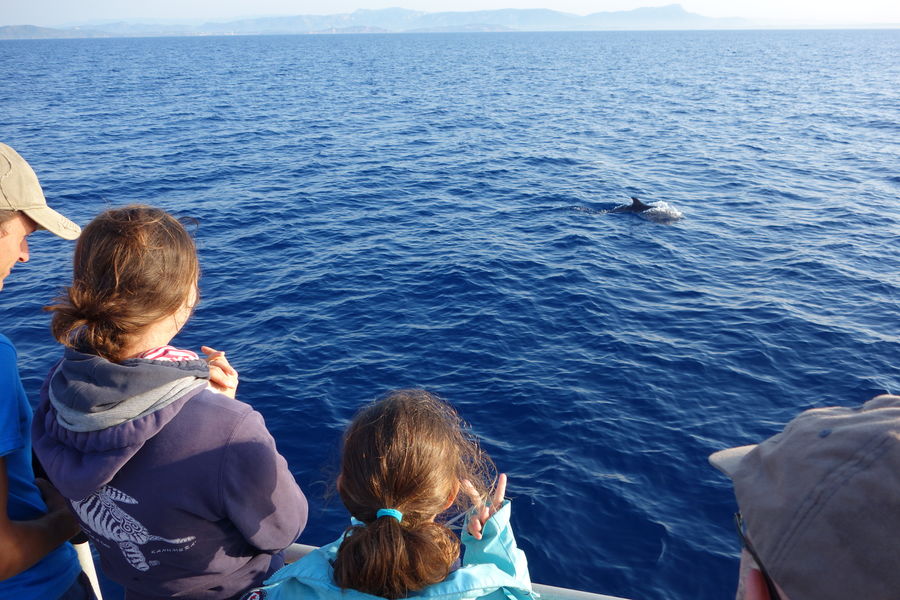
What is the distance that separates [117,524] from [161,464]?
1.29 feet

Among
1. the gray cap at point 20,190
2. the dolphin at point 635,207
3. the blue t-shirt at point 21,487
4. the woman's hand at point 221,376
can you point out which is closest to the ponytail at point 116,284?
the blue t-shirt at point 21,487

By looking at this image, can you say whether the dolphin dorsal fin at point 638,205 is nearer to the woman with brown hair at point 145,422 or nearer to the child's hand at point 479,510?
the child's hand at point 479,510

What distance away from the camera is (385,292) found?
12.7 m

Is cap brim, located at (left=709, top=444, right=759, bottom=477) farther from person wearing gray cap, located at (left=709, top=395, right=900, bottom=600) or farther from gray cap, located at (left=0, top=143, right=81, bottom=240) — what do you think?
gray cap, located at (left=0, top=143, right=81, bottom=240)

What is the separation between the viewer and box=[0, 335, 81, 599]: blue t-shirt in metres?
2.21

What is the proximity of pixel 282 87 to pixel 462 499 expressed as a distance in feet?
191

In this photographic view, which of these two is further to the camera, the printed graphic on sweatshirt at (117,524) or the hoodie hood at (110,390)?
the printed graphic on sweatshirt at (117,524)

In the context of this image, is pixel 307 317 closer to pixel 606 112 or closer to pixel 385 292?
pixel 385 292

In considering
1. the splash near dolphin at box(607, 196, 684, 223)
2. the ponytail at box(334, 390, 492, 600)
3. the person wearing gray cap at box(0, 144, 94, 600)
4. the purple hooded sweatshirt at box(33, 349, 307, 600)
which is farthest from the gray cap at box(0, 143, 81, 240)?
the splash near dolphin at box(607, 196, 684, 223)

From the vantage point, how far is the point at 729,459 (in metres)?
1.79

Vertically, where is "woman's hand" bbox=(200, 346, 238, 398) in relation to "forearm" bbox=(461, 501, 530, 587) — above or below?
above

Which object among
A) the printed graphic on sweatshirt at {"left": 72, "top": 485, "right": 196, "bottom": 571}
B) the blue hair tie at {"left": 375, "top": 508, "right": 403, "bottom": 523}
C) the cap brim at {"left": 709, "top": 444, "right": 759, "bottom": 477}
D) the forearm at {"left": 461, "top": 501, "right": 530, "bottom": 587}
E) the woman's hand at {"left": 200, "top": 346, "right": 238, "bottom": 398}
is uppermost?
the cap brim at {"left": 709, "top": 444, "right": 759, "bottom": 477}

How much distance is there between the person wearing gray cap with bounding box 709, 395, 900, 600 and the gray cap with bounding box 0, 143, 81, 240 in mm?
2785

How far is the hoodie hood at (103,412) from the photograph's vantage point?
2.06 metres
